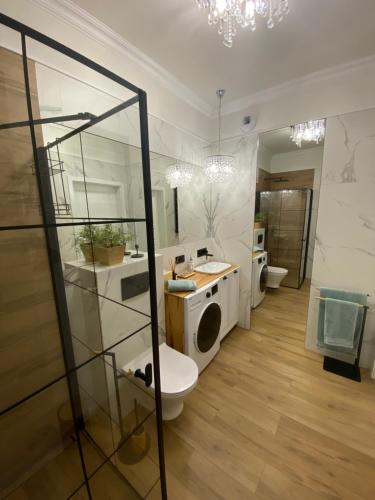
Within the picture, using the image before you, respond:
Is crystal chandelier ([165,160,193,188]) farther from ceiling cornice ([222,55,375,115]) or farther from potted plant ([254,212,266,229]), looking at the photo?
potted plant ([254,212,266,229])

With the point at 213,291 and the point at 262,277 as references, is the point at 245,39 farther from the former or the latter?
the point at 262,277

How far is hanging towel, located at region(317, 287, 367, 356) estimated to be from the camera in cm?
191

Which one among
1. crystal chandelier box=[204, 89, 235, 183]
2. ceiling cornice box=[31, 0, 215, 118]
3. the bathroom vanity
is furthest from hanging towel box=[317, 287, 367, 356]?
ceiling cornice box=[31, 0, 215, 118]

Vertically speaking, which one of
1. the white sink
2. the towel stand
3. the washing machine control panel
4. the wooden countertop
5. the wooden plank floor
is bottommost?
the wooden plank floor

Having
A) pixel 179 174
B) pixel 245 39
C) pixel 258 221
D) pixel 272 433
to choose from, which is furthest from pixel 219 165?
pixel 272 433

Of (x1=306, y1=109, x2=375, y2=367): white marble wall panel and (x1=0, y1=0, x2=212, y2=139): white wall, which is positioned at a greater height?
(x1=0, y1=0, x2=212, y2=139): white wall

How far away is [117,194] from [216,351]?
186 centimetres

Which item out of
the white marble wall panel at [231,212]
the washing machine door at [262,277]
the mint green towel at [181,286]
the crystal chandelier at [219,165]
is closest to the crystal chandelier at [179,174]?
the white marble wall panel at [231,212]

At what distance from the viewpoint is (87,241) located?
124 centimetres

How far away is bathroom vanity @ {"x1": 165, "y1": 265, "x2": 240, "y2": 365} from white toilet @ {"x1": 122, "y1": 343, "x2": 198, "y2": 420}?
181 millimetres

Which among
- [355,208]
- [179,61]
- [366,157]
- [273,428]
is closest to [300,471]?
[273,428]

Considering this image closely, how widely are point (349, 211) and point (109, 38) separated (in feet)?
7.80

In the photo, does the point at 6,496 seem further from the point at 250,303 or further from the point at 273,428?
the point at 250,303

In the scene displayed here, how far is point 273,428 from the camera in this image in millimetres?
1486
